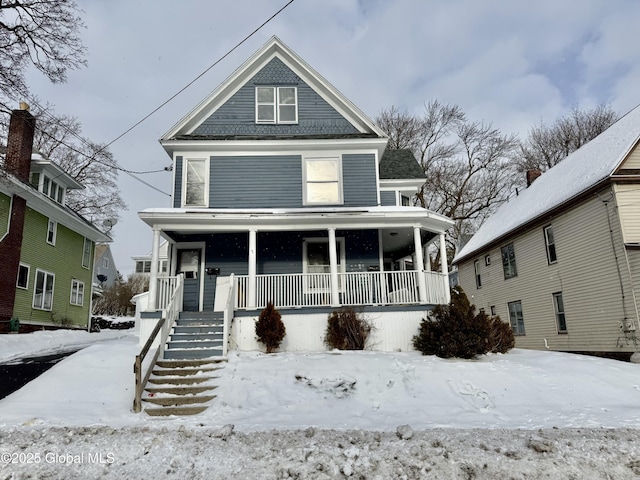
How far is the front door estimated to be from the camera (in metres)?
13.1

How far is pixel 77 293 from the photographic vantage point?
68.1 feet

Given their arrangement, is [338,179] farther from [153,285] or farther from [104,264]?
[104,264]

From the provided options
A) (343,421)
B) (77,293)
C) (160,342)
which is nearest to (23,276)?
(77,293)

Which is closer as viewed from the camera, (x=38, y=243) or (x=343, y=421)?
(x=343, y=421)

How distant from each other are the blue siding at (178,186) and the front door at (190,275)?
5.05 feet

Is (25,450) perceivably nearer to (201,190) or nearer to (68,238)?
(201,190)

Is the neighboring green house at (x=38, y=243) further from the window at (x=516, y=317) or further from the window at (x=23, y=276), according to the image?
the window at (x=516, y=317)

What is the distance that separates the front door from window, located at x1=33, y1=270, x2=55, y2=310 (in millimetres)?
7824

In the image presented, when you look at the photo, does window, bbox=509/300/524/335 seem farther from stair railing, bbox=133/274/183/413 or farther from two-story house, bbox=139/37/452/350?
stair railing, bbox=133/274/183/413

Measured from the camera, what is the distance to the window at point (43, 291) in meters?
17.0

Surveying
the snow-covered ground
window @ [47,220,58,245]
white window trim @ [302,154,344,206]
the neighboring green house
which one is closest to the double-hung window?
the neighboring green house

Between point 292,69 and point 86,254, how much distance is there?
48.4 ft

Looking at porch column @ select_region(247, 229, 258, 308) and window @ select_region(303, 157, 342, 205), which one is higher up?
window @ select_region(303, 157, 342, 205)

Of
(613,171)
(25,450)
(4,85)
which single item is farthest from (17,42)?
(613,171)
